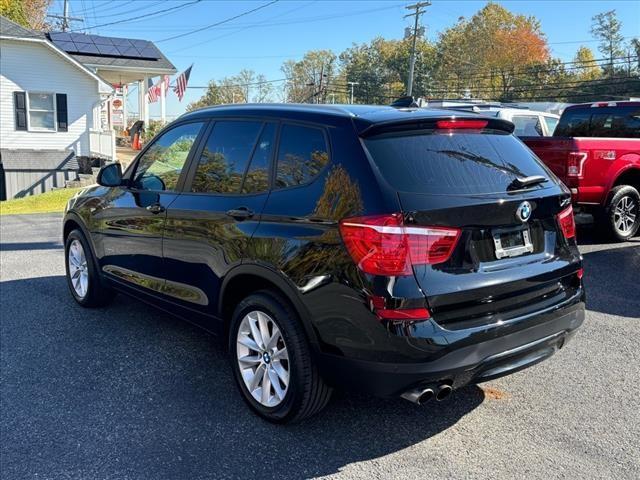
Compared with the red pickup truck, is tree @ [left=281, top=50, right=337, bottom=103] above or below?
above

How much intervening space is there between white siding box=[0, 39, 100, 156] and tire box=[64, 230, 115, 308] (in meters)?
19.3

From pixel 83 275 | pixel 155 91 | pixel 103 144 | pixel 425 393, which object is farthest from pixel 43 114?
pixel 425 393

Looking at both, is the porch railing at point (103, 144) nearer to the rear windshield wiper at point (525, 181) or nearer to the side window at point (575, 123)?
the side window at point (575, 123)

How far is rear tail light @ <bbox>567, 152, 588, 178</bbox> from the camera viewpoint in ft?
26.3

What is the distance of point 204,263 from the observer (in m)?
3.89

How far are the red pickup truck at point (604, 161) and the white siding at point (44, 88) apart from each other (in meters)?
20.0

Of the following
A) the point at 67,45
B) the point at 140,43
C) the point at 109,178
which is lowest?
the point at 109,178

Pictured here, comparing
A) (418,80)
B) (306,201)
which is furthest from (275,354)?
(418,80)

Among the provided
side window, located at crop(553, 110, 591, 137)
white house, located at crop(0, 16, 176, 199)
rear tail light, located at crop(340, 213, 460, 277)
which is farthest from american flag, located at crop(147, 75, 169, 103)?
rear tail light, located at crop(340, 213, 460, 277)

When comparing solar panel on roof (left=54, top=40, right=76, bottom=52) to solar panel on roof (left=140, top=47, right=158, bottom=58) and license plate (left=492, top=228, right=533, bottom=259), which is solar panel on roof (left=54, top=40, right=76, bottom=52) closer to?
A: solar panel on roof (left=140, top=47, right=158, bottom=58)

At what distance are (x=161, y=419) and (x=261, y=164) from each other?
1668 millimetres

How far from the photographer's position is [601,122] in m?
9.20

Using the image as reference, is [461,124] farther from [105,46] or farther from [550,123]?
[105,46]

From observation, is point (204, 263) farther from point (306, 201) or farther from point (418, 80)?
point (418, 80)
